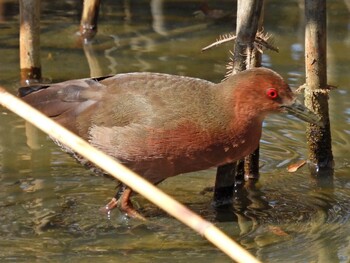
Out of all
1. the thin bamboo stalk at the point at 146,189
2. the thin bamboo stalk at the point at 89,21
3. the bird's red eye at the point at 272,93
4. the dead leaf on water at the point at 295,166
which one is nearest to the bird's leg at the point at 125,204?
the bird's red eye at the point at 272,93

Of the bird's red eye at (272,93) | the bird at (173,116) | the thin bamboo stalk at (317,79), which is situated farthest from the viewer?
the thin bamboo stalk at (317,79)

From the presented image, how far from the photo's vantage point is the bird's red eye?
5879 mm

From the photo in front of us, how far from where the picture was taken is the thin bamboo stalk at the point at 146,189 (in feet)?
9.58

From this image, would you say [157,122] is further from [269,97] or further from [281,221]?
[281,221]

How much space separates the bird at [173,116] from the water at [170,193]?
454 mm

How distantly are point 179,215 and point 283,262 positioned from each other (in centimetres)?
267

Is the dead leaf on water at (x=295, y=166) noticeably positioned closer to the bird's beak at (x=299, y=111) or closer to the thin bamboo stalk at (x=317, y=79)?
the thin bamboo stalk at (x=317, y=79)

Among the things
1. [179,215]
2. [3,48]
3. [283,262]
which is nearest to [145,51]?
[3,48]

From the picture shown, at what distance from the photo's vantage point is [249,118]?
5824 mm

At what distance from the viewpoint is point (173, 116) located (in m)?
5.74

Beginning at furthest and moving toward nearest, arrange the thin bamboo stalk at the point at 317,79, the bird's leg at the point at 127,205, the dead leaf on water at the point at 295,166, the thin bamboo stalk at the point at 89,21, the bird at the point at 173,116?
the thin bamboo stalk at the point at 89,21, the dead leaf on water at the point at 295,166, the thin bamboo stalk at the point at 317,79, the bird's leg at the point at 127,205, the bird at the point at 173,116

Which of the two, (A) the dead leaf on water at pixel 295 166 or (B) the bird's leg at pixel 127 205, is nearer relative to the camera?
(B) the bird's leg at pixel 127 205

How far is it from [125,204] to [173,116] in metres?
0.86

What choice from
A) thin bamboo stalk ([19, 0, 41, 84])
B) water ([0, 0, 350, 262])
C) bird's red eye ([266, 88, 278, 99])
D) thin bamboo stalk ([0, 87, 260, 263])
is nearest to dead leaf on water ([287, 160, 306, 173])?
water ([0, 0, 350, 262])
